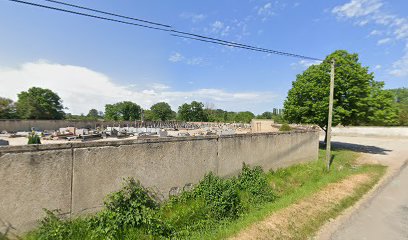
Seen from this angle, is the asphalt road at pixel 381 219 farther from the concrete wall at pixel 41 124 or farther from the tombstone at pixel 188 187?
the concrete wall at pixel 41 124

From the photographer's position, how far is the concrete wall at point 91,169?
13.9ft

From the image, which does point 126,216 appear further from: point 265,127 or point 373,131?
point 373,131

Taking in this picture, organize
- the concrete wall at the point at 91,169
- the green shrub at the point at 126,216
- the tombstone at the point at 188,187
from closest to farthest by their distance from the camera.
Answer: the concrete wall at the point at 91,169, the green shrub at the point at 126,216, the tombstone at the point at 188,187

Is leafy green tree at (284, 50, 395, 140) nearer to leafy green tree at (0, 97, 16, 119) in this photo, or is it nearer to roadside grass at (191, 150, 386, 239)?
roadside grass at (191, 150, 386, 239)

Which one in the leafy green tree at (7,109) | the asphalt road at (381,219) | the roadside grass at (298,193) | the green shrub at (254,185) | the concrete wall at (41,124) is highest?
the leafy green tree at (7,109)

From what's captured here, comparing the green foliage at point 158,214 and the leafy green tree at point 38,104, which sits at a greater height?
the leafy green tree at point 38,104

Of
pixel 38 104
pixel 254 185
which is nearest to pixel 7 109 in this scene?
pixel 38 104

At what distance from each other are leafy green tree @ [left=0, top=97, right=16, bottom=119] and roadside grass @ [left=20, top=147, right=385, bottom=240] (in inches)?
2250

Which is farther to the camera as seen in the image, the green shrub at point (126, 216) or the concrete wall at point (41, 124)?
the concrete wall at point (41, 124)

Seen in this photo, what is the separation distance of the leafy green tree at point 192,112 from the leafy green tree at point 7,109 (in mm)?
63743

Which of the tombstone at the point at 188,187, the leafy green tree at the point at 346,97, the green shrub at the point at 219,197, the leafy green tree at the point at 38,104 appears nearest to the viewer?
the green shrub at the point at 219,197

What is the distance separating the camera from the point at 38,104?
60.1 m

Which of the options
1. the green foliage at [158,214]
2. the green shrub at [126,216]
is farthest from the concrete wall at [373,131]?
the green shrub at [126,216]

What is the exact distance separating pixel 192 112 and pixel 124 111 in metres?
29.8
